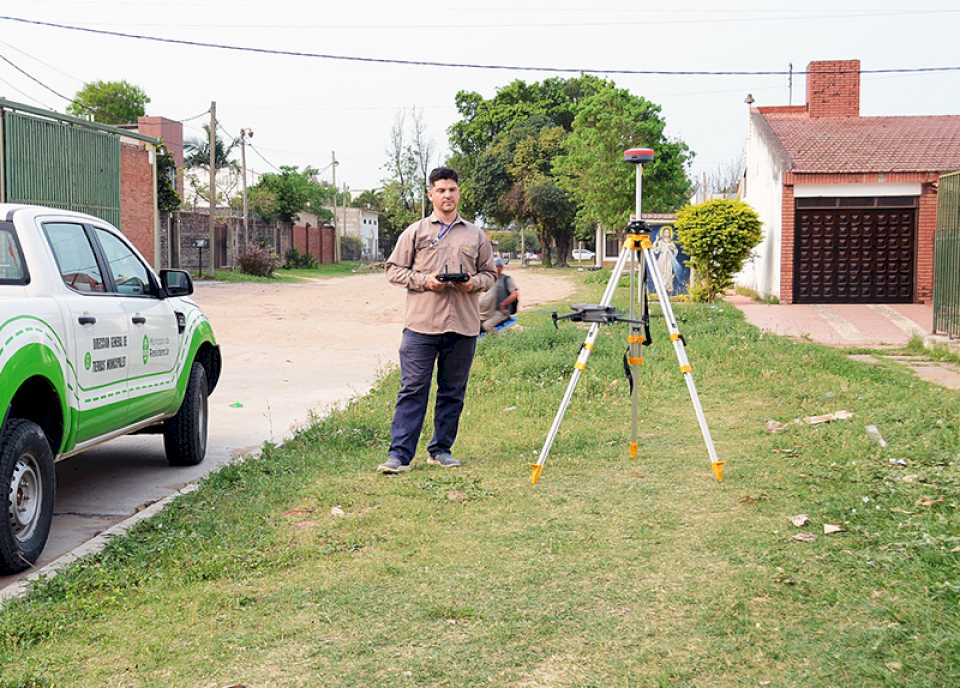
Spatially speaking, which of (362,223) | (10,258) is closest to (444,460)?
(10,258)

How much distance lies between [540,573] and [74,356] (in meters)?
2.85

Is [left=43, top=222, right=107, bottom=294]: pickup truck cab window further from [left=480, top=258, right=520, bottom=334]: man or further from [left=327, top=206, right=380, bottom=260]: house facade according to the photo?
[left=327, top=206, right=380, bottom=260]: house facade

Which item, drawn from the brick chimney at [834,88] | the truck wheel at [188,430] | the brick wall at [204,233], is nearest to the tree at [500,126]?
the brick wall at [204,233]

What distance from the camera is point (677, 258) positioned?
1041 inches

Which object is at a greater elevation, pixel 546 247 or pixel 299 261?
pixel 546 247

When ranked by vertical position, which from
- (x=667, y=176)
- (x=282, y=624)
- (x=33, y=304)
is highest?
(x=667, y=176)

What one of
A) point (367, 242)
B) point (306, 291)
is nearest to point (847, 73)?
point (306, 291)

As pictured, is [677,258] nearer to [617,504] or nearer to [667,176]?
[617,504]

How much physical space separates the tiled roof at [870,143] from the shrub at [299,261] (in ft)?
112

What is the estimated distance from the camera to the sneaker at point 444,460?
7359 millimetres

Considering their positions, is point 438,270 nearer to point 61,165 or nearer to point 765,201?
point 61,165

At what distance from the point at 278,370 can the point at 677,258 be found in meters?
14.7

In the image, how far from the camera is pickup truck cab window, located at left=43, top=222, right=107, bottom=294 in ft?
20.7

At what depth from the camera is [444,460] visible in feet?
24.2
